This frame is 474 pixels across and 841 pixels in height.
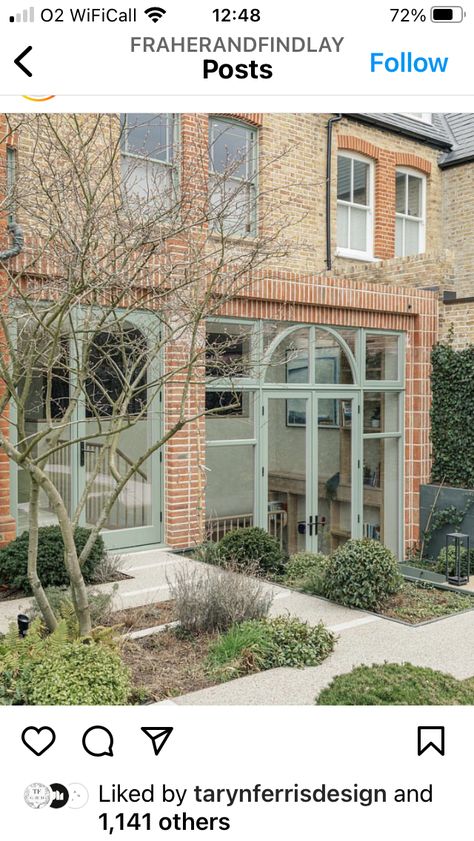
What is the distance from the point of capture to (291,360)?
10.1 m

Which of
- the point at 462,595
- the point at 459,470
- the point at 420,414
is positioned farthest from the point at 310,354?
the point at 462,595

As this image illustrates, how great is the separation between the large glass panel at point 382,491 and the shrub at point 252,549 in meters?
3.72

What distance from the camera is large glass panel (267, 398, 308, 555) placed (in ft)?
32.7

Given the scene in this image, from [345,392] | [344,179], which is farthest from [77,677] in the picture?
[344,179]

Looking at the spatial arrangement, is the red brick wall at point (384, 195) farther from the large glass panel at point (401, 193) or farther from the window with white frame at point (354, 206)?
the large glass panel at point (401, 193)

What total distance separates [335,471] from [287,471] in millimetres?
1055

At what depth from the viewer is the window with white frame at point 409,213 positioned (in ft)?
48.5

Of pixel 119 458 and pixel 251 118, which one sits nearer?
pixel 119 458

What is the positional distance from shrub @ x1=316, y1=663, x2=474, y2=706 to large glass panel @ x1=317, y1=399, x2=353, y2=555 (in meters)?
6.23

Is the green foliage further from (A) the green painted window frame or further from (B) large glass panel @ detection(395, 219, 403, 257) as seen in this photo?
(B) large glass panel @ detection(395, 219, 403, 257)

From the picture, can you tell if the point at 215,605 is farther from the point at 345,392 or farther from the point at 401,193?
the point at 401,193

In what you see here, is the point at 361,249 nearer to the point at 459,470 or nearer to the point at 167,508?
the point at 459,470
